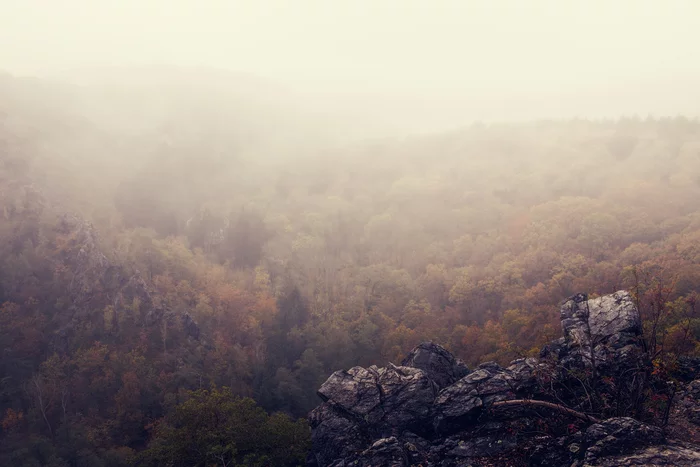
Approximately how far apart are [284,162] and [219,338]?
3910 inches

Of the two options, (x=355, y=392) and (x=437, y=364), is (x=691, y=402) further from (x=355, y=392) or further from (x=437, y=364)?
(x=355, y=392)

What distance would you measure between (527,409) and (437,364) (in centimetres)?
1301

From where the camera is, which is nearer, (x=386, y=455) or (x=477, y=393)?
(x=386, y=455)

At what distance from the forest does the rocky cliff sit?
87.6 inches

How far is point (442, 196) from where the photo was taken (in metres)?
137

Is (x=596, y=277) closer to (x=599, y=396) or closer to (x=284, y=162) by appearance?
(x=599, y=396)

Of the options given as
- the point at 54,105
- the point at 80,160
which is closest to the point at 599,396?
the point at 80,160

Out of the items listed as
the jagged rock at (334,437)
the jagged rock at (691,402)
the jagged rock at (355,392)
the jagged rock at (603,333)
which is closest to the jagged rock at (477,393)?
the jagged rock at (603,333)

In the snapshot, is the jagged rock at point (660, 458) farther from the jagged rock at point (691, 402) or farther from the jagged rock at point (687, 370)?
the jagged rock at point (687, 370)

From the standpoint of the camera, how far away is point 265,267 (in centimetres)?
9825

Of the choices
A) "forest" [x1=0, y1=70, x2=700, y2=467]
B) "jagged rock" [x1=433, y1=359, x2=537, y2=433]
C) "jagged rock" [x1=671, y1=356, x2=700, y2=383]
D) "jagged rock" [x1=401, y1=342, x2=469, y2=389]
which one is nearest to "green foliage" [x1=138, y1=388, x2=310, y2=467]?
"forest" [x1=0, y1=70, x2=700, y2=467]

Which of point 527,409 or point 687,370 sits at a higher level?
point 687,370

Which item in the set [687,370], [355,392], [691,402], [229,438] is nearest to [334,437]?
[355,392]

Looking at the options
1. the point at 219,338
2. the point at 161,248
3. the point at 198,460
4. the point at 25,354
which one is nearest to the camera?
the point at 198,460
